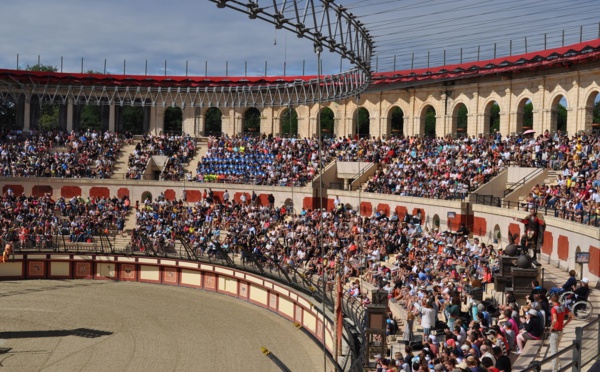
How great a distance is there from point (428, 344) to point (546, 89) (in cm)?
3230

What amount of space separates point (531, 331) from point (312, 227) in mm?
25670

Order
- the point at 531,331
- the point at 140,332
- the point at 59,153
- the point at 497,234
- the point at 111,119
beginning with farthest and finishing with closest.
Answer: the point at 111,119
the point at 59,153
the point at 497,234
the point at 140,332
the point at 531,331

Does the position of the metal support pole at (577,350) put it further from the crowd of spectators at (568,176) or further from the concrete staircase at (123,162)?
the concrete staircase at (123,162)

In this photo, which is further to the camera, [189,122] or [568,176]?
[189,122]

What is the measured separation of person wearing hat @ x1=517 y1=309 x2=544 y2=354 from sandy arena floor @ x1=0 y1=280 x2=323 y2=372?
11143 millimetres

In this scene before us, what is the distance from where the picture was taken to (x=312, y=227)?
4166 cm

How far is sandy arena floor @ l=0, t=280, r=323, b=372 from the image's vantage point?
2728 cm

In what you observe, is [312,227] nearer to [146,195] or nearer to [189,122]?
[146,195]

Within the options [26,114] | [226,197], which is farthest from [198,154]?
[26,114]

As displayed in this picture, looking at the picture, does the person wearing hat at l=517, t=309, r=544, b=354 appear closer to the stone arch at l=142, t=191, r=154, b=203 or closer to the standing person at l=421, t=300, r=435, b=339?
the standing person at l=421, t=300, r=435, b=339

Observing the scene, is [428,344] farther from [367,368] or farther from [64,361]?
[64,361]

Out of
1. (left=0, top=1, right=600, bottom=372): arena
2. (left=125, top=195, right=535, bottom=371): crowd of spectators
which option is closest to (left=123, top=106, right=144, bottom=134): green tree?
(left=0, top=1, right=600, bottom=372): arena

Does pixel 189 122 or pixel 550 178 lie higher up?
pixel 189 122

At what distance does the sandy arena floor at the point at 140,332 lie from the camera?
27.3 m
